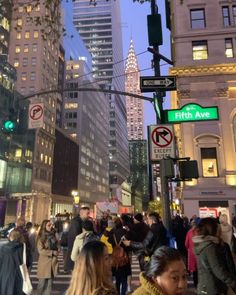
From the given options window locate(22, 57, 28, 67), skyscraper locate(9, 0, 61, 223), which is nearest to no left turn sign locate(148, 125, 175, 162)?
skyscraper locate(9, 0, 61, 223)

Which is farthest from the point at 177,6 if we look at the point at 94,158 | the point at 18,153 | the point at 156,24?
the point at 94,158

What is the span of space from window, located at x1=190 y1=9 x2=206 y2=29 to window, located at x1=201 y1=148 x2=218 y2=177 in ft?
42.1

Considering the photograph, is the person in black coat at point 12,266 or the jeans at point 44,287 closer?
the person in black coat at point 12,266

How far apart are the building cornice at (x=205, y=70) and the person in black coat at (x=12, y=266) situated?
Answer: 92.1 ft

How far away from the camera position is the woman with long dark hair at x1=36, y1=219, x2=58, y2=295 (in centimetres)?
830

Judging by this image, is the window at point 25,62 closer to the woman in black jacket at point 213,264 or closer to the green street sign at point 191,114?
the green street sign at point 191,114

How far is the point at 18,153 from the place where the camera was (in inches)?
2566

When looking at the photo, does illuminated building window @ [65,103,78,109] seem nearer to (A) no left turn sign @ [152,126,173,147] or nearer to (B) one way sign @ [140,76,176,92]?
(B) one way sign @ [140,76,176,92]

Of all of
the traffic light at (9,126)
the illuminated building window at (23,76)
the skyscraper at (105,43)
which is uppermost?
the skyscraper at (105,43)

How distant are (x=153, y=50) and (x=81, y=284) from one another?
21.3 feet

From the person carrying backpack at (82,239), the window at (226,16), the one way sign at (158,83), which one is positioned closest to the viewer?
the one way sign at (158,83)

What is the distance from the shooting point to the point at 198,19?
109 feet

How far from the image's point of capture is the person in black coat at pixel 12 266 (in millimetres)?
6016

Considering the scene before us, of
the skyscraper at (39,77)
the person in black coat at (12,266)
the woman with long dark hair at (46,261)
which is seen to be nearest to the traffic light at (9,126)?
the woman with long dark hair at (46,261)
